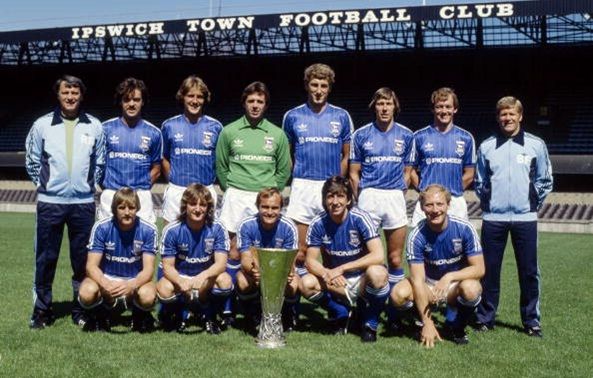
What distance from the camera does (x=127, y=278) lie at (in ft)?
20.1

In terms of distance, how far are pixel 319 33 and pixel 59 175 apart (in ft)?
77.7

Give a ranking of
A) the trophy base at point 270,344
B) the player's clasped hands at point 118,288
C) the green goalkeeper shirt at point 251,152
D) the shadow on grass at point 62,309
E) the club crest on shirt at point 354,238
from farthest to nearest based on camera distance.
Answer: the shadow on grass at point 62,309, the green goalkeeper shirt at point 251,152, the club crest on shirt at point 354,238, the player's clasped hands at point 118,288, the trophy base at point 270,344

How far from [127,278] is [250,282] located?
1046 mm

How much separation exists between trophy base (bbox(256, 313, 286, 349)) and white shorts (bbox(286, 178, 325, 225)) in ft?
4.21

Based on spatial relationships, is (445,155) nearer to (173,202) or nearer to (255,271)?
(255,271)

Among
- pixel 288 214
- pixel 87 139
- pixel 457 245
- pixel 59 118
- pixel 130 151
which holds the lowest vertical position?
pixel 457 245

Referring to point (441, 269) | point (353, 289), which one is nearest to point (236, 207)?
point (353, 289)

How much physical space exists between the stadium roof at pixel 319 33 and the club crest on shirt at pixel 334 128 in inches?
646

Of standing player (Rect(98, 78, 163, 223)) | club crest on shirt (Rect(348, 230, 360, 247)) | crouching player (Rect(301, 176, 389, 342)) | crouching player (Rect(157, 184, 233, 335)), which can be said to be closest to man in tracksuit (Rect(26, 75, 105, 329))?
standing player (Rect(98, 78, 163, 223))

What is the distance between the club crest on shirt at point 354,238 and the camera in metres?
6.01

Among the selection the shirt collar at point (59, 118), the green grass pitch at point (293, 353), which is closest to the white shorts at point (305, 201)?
the green grass pitch at point (293, 353)

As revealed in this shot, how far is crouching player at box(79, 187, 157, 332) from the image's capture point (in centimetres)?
582

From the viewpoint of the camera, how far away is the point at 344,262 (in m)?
6.12

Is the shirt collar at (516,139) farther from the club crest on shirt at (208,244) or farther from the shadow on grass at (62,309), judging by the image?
the shadow on grass at (62,309)
